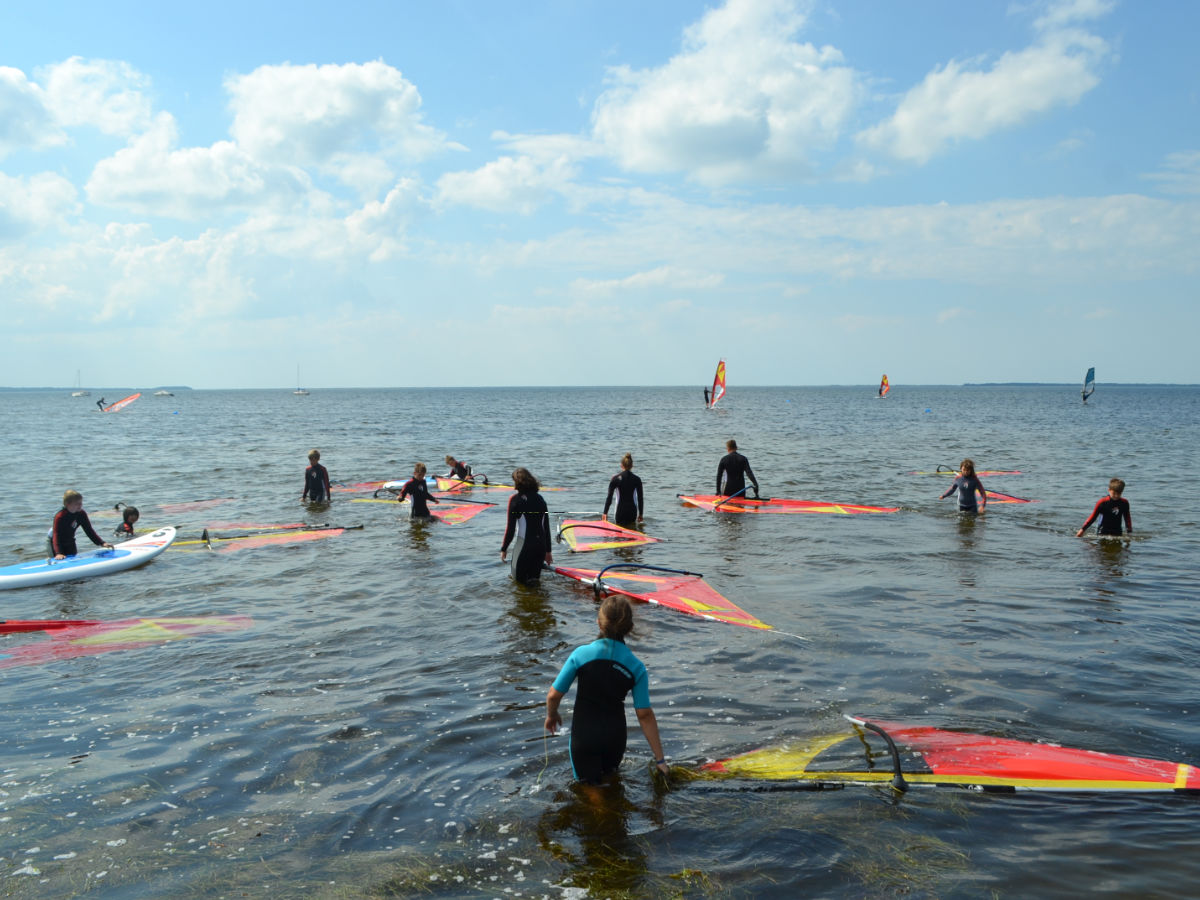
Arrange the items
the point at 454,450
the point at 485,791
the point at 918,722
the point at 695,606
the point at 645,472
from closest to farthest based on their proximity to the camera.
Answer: the point at 485,791
the point at 918,722
the point at 695,606
the point at 645,472
the point at 454,450

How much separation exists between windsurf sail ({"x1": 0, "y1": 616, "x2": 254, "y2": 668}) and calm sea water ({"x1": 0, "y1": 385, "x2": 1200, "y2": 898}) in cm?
37

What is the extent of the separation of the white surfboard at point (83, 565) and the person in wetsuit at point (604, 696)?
35.9 ft

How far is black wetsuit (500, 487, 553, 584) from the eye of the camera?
1080cm

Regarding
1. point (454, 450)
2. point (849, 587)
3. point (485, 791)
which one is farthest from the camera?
point (454, 450)

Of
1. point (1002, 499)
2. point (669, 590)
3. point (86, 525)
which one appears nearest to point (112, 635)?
point (86, 525)

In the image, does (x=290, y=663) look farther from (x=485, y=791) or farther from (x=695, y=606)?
(x=695, y=606)

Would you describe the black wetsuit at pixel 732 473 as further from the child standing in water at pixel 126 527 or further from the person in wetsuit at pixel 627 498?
the child standing in water at pixel 126 527

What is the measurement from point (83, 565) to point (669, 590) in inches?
383

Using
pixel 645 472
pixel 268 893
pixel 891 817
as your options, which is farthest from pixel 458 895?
pixel 645 472

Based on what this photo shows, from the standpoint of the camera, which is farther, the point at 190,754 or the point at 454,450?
the point at 454,450

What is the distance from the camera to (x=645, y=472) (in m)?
29.4

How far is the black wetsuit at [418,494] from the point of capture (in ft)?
56.0

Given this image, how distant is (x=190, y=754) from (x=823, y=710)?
557 cm

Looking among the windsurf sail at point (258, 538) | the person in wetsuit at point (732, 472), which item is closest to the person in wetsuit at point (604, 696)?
the windsurf sail at point (258, 538)
